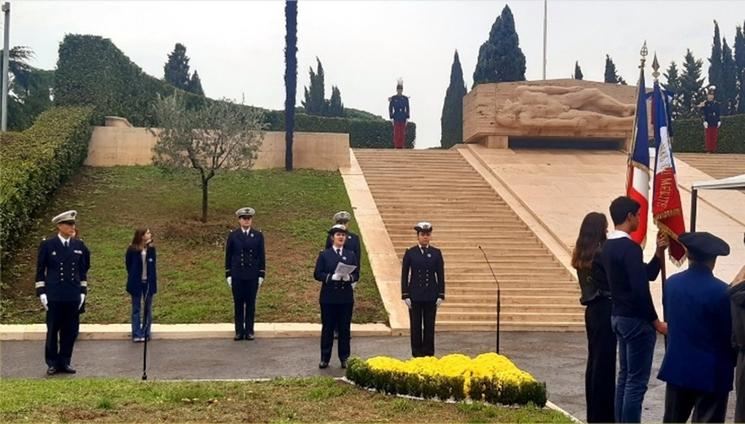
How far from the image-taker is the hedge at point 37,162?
1262cm

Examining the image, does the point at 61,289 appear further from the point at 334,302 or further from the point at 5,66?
the point at 5,66

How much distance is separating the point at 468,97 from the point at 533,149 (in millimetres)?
2871

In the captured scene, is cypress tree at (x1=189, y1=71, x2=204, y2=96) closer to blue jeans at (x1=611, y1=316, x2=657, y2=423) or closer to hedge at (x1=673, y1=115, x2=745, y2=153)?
hedge at (x1=673, y1=115, x2=745, y2=153)

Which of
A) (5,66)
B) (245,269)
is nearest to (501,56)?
(5,66)

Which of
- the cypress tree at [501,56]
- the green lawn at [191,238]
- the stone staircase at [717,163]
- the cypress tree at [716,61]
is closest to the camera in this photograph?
the green lawn at [191,238]

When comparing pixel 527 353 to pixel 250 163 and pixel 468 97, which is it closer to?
pixel 250 163

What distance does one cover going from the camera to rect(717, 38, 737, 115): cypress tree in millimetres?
42125

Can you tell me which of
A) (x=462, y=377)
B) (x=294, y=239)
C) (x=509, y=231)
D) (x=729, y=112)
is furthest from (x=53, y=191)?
(x=729, y=112)

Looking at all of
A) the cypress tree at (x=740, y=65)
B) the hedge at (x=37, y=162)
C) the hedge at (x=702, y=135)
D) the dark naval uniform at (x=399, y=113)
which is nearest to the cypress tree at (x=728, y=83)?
the cypress tree at (x=740, y=65)

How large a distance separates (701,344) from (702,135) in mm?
26612

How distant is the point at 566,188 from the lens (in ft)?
64.3

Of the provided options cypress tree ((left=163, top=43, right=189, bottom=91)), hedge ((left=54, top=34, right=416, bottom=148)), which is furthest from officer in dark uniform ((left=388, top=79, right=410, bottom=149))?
cypress tree ((left=163, top=43, right=189, bottom=91))

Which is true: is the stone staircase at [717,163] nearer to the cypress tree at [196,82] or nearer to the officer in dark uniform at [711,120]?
the officer in dark uniform at [711,120]

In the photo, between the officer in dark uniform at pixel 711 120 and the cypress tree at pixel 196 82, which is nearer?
the officer in dark uniform at pixel 711 120
